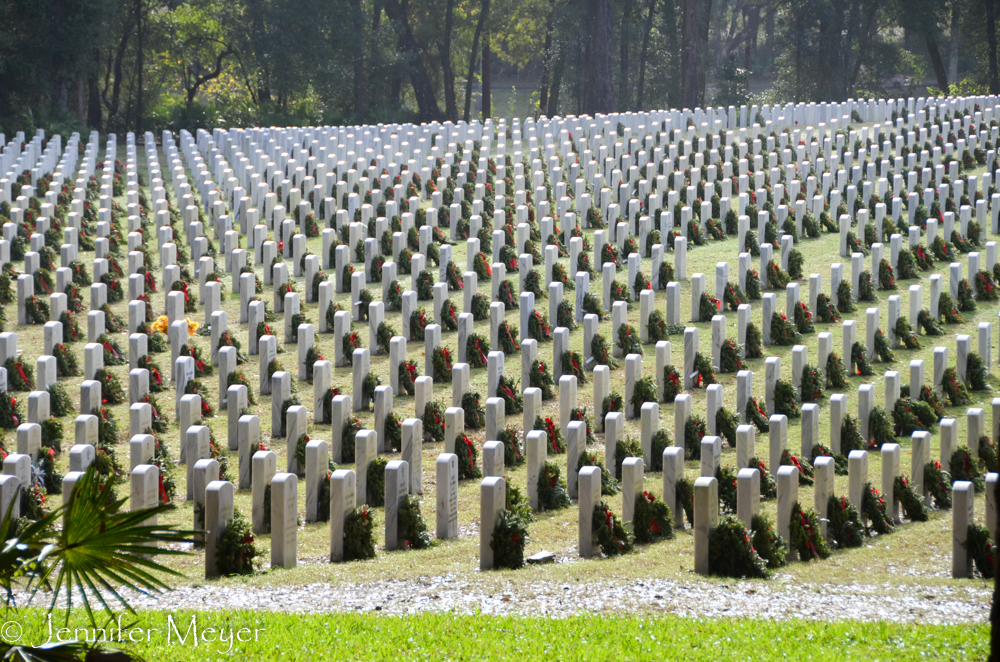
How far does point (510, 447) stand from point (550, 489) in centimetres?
89

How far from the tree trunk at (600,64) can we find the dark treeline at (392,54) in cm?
5

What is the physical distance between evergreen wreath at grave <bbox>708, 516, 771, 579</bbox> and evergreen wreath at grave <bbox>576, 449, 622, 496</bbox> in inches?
54.8

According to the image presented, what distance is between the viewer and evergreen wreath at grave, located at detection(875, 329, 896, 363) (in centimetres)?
1102

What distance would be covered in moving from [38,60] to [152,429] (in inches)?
958

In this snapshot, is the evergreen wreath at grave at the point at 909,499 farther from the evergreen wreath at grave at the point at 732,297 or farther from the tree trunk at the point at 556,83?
the tree trunk at the point at 556,83

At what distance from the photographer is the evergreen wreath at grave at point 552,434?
8.59 metres

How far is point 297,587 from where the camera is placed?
6277 mm

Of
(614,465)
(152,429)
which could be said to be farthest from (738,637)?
(152,429)

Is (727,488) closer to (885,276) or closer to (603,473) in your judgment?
(603,473)

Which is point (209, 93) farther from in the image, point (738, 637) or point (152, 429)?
point (738, 637)

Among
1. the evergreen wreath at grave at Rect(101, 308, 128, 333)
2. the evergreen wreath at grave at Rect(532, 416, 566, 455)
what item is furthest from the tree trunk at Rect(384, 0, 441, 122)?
the evergreen wreath at grave at Rect(532, 416, 566, 455)

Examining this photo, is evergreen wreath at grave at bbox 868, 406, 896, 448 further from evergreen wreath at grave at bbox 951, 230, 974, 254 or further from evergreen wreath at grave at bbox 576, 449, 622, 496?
evergreen wreath at grave at bbox 951, 230, 974, 254

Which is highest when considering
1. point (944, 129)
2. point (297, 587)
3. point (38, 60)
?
point (38, 60)

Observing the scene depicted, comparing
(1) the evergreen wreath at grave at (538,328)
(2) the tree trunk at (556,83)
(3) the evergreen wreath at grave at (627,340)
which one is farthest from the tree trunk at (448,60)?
(3) the evergreen wreath at grave at (627,340)
